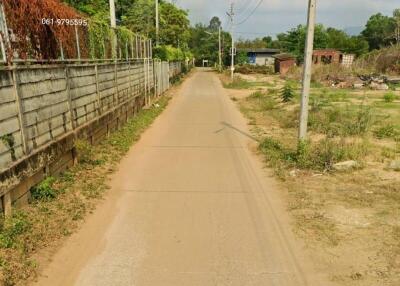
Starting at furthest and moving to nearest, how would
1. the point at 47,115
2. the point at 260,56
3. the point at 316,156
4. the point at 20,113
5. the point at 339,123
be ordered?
1. the point at 260,56
2. the point at 339,123
3. the point at 316,156
4. the point at 47,115
5. the point at 20,113

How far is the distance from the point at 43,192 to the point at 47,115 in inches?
54.3

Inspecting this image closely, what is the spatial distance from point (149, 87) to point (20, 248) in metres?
15.4

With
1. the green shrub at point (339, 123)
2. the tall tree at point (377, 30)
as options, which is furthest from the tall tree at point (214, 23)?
the green shrub at point (339, 123)

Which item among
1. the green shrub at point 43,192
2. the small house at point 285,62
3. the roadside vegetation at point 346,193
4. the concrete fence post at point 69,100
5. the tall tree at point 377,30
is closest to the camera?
the roadside vegetation at point 346,193

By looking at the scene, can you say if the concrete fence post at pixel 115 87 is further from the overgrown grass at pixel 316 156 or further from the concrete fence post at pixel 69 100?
the overgrown grass at pixel 316 156

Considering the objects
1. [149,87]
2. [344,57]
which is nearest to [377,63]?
[344,57]

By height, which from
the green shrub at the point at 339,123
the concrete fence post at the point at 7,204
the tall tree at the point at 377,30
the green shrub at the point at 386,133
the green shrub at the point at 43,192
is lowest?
the green shrub at the point at 386,133

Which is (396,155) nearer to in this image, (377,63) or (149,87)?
(149,87)

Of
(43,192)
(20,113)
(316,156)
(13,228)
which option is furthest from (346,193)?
(20,113)

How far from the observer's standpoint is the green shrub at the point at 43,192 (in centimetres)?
564

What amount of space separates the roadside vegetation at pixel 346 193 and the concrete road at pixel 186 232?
1.03ft

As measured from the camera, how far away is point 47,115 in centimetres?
642

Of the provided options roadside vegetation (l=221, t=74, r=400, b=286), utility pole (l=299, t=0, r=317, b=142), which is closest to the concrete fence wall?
roadside vegetation (l=221, t=74, r=400, b=286)

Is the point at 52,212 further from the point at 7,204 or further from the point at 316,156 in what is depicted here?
the point at 316,156
